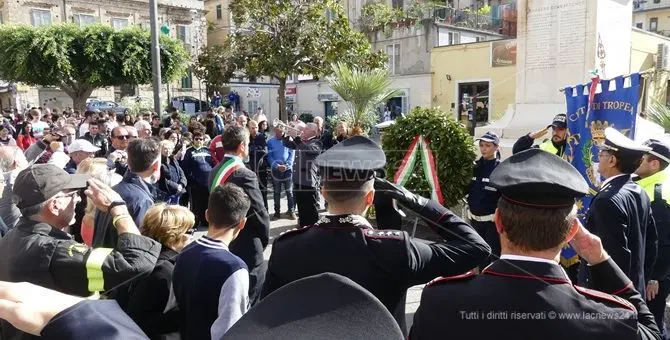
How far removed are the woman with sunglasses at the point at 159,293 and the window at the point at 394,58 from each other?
28358 mm

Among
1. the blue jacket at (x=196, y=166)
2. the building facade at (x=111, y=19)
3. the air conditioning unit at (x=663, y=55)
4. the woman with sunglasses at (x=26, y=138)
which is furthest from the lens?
the building facade at (x=111, y=19)

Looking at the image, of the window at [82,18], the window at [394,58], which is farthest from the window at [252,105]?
the window at [82,18]

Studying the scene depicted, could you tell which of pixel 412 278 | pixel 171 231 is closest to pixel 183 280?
pixel 171 231

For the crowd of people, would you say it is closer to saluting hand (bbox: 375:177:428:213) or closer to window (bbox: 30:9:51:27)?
saluting hand (bbox: 375:177:428:213)

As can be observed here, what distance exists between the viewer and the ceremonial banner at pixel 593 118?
215 inches

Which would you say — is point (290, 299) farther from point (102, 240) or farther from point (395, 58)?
point (395, 58)

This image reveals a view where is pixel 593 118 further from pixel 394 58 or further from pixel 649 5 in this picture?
pixel 649 5

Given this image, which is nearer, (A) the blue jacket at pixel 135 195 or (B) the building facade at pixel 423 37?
(A) the blue jacket at pixel 135 195

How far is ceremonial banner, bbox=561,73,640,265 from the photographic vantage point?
215 inches

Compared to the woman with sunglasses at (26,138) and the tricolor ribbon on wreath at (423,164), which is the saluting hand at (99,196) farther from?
the woman with sunglasses at (26,138)

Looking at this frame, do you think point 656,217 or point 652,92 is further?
point 652,92

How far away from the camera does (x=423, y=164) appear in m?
7.43

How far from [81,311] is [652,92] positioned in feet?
79.6

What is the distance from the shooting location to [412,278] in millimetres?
2225
